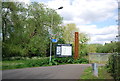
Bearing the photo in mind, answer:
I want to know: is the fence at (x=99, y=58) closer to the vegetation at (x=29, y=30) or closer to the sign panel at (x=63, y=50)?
the sign panel at (x=63, y=50)

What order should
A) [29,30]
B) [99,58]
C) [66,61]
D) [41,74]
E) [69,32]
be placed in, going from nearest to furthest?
[41,74]
[66,61]
[99,58]
[29,30]
[69,32]

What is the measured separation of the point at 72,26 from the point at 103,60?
74.3 feet

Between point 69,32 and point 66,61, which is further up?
point 69,32

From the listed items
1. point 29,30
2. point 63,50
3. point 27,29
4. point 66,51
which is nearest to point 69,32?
point 29,30

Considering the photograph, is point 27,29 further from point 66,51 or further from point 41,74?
point 41,74

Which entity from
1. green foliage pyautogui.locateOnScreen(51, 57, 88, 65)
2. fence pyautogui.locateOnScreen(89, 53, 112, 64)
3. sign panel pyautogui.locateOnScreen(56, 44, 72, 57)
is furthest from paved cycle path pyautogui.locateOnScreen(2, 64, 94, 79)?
fence pyautogui.locateOnScreen(89, 53, 112, 64)

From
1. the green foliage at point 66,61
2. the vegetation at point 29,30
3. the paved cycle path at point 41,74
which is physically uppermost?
the vegetation at point 29,30

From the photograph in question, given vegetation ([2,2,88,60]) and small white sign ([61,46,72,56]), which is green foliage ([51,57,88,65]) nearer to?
small white sign ([61,46,72,56])

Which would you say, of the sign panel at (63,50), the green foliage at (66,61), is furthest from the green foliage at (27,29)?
the green foliage at (66,61)

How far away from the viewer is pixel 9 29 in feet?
79.0

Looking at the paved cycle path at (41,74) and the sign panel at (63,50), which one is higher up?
the sign panel at (63,50)

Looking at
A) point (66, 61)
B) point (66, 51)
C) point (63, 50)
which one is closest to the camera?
point (66, 61)

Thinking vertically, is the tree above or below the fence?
above

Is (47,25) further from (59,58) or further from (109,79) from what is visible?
(109,79)
